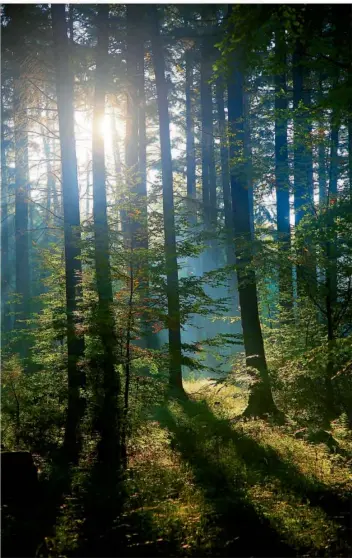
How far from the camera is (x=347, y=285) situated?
32.6ft

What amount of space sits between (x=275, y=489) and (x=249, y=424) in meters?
2.79

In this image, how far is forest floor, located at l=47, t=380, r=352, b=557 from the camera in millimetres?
4445

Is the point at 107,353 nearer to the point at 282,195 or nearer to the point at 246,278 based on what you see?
the point at 246,278

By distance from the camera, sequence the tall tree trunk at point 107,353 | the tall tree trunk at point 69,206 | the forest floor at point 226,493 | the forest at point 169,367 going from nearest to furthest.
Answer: the forest floor at point 226,493, the forest at point 169,367, the tall tree trunk at point 107,353, the tall tree trunk at point 69,206

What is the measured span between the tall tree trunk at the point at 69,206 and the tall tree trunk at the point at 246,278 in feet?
11.8

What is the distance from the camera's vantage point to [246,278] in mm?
10000

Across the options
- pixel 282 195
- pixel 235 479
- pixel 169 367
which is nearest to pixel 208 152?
pixel 282 195

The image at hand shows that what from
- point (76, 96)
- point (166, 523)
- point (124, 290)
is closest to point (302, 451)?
point (166, 523)

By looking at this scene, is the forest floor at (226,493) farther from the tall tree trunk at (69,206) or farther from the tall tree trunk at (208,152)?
the tall tree trunk at (208,152)

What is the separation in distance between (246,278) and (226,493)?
5.25 m

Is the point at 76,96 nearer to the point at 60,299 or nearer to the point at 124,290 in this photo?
the point at 60,299

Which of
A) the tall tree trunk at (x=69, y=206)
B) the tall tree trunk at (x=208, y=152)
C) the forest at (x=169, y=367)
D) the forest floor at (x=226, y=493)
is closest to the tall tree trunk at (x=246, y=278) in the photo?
the forest at (x=169, y=367)

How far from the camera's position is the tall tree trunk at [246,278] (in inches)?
379

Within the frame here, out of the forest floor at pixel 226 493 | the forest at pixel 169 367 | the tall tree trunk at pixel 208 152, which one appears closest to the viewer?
the forest floor at pixel 226 493
